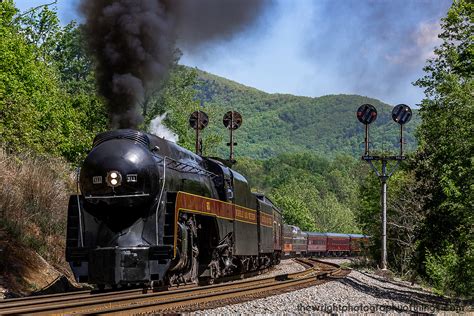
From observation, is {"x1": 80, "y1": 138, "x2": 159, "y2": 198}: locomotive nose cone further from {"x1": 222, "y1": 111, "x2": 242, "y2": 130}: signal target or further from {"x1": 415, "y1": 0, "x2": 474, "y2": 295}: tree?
{"x1": 222, "y1": 111, "x2": 242, "y2": 130}: signal target

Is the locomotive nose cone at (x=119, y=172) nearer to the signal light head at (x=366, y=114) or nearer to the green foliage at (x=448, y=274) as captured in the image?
the green foliage at (x=448, y=274)

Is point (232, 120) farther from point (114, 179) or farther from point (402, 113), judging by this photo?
point (114, 179)

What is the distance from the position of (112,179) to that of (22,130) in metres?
14.3

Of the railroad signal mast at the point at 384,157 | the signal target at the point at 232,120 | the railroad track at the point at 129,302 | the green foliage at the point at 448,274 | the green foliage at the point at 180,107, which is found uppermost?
the green foliage at the point at 180,107

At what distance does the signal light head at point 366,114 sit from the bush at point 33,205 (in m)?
19.2

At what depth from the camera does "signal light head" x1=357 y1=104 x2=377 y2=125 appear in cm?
3912

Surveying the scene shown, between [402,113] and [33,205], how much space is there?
22.7 meters

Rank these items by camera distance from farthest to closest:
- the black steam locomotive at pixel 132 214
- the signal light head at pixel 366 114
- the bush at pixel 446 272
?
the signal light head at pixel 366 114, the bush at pixel 446 272, the black steam locomotive at pixel 132 214

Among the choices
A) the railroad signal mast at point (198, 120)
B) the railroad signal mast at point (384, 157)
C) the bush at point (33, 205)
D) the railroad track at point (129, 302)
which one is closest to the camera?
the railroad track at point (129, 302)

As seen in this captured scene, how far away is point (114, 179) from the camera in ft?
51.2

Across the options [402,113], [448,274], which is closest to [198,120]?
[402,113]

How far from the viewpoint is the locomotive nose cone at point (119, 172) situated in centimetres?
1559

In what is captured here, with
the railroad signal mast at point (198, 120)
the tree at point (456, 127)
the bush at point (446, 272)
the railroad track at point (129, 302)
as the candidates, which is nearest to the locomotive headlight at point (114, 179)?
the railroad track at point (129, 302)

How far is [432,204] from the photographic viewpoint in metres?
36.2
